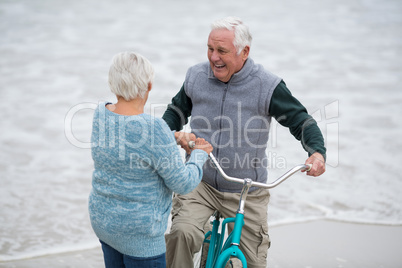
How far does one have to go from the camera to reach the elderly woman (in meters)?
2.22

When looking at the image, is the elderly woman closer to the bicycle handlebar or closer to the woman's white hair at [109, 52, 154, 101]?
the woman's white hair at [109, 52, 154, 101]

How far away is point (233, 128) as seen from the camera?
10.0 ft

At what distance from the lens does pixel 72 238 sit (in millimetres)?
4781

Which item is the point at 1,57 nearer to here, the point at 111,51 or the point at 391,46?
the point at 111,51

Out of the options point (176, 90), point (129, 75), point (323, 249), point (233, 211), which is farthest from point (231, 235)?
point (176, 90)

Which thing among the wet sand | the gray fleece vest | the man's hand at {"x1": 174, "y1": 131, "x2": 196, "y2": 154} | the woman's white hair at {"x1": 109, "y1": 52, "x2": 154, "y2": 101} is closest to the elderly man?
the gray fleece vest

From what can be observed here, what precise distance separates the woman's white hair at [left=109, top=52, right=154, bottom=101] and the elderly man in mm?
835

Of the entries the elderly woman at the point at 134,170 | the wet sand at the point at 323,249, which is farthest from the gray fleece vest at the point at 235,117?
the wet sand at the point at 323,249

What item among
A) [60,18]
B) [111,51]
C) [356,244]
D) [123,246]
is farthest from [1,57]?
[123,246]

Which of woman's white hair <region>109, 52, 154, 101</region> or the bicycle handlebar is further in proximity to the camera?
the bicycle handlebar

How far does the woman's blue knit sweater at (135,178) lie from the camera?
2.23 meters

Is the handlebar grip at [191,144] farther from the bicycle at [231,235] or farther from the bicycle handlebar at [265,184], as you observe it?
the bicycle at [231,235]

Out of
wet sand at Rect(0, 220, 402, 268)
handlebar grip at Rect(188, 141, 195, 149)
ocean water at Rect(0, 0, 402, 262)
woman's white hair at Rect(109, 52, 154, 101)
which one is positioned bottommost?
wet sand at Rect(0, 220, 402, 268)

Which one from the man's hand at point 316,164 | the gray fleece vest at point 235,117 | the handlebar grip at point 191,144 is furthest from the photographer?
the gray fleece vest at point 235,117
